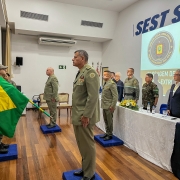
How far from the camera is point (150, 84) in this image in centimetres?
395

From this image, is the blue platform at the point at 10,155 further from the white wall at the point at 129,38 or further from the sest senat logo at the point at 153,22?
the sest senat logo at the point at 153,22

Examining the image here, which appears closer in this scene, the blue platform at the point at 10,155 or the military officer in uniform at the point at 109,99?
the blue platform at the point at 10,155

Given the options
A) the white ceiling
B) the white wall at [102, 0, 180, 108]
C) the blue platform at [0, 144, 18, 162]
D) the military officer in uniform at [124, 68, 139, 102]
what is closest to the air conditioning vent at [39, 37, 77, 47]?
the white ceiling

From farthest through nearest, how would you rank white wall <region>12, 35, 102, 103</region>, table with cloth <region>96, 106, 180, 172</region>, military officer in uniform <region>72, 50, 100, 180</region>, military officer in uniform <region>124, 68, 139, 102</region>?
white wall <region>12, 35, 102, 103</region>, military officer in uniform <region>124, 68, 139, 102</region>, table with cloth <region>96, 106, 180, 172</region>, military officer in uniform <region>72, 50, 100, 180</region>

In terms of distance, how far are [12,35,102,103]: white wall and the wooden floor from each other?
3.70m

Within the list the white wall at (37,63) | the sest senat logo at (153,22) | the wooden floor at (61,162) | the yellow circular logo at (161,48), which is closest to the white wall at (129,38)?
the sest senat logo at (153,22)

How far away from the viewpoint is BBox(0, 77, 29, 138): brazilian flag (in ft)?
7.45

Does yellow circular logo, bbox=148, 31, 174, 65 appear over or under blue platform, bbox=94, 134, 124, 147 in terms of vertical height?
over

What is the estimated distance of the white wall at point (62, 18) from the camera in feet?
18.8

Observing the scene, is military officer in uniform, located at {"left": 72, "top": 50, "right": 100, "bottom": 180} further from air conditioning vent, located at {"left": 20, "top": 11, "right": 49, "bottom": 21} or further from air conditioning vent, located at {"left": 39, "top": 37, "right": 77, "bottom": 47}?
air conditioning vent, located at {"left": 39, "top": 37, "right": 77, "bottom": 47}

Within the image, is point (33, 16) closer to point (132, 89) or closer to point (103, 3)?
point (103, 3)

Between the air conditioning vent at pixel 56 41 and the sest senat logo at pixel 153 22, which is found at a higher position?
the sest senat logo at pixel 153 22

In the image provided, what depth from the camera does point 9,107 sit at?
2312 mm

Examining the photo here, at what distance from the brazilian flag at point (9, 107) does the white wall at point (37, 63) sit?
502 cm
